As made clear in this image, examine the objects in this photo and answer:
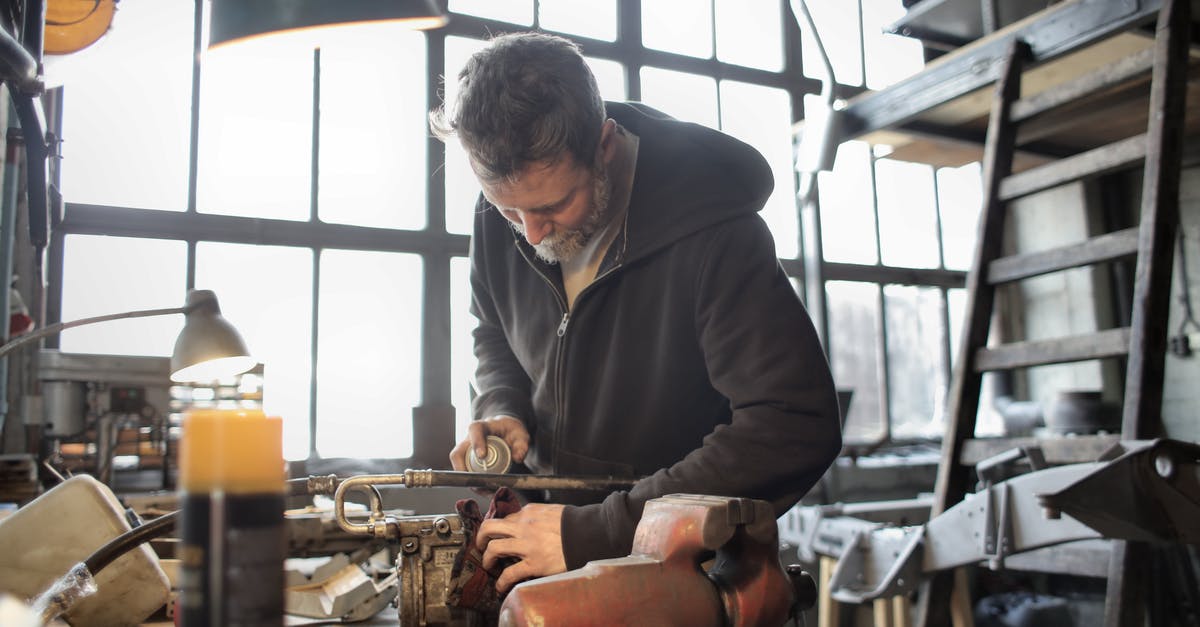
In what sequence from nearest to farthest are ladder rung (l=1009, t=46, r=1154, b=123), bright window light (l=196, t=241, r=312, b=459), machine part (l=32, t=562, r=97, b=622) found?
1. machine part (l=32, t=562, r=97, b=622)
2. ladder rung (l=1009, t=46, r=1154, b=123)
3. bright window light (l=196, t=241, r=312, b=459)

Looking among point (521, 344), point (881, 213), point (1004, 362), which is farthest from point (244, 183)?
point (881, 213)

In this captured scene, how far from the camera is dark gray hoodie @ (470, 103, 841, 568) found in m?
1.46

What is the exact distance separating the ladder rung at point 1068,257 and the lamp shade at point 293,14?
217cm

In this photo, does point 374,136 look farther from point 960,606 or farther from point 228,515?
point 228,515

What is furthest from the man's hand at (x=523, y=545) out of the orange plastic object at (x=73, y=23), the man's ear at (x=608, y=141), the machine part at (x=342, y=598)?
the orange plastic object at (x=73, y=23)

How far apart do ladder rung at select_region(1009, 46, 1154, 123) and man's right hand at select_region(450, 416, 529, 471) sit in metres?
2.19

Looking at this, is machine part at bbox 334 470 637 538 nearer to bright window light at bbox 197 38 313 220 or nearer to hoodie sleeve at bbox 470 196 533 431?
hoodie sleeve at bbox 470 196 533 431

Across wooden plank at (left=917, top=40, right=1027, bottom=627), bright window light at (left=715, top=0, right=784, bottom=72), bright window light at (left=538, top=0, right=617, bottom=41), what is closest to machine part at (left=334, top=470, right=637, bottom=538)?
wooden plank at (left=917, top=40, right=1027, bottom=627)

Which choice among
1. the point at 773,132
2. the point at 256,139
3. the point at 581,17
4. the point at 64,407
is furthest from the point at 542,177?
the point at 773,132

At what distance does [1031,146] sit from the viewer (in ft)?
18.9

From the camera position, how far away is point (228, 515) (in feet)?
1.31

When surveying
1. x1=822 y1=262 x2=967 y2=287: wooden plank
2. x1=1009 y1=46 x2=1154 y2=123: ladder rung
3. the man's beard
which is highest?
x1=1009 y1=46 x2=1154 y2=123: ladder rung

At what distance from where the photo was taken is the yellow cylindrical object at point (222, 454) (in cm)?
40

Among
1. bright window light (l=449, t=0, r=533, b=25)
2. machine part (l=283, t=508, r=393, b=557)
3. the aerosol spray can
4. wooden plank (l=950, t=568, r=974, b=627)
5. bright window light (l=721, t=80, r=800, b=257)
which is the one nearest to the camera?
the aerosol spray can
